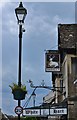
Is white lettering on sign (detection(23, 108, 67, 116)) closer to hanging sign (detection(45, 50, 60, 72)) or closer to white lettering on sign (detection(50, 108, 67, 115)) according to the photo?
white lettering on sign (detection(50, 108, 67, 115))

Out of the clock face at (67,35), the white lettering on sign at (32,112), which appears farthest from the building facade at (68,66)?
the white lettering on sign at (32,112)

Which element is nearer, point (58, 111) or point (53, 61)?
point (58, 111)

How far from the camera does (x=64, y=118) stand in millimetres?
35781

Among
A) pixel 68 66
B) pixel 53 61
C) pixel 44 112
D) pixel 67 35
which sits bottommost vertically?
pixel 44 112

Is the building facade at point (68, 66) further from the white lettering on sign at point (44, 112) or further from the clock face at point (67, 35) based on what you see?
the white lettering on sign at point (44, 112)

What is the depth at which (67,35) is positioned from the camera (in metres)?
39.1

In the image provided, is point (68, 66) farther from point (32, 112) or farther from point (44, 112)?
point (32, 112)

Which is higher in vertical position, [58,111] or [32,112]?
[58,111]

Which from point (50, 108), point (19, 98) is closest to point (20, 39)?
point (19, 98)

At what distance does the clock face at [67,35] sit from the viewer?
3759cm

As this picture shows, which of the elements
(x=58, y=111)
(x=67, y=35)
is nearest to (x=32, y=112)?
(x=58, y=111)

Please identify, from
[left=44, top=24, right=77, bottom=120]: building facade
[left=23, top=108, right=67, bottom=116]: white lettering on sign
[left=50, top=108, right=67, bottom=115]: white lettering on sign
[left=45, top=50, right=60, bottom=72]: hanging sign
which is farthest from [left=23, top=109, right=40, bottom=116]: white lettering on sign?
[left=45, top=50, right=60, bottom=72]: hanging sign

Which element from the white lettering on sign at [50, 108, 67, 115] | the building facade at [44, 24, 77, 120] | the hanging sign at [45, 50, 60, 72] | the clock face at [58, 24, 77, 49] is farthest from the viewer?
the clock face at [58, 24, 77, 49]

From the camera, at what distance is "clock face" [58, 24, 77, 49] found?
37.6 meters
